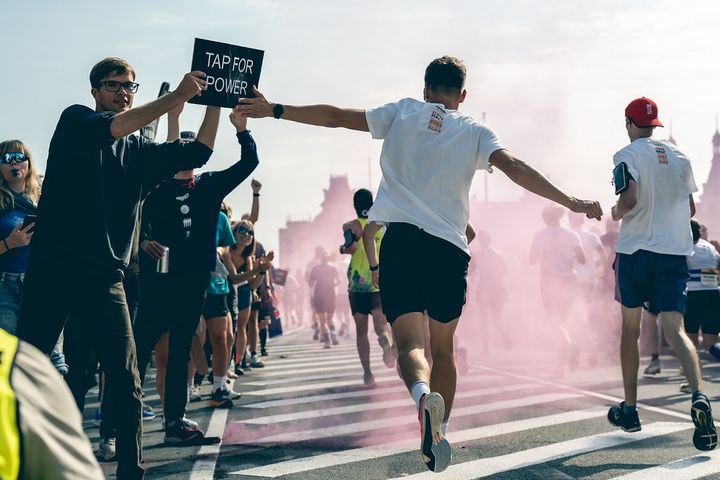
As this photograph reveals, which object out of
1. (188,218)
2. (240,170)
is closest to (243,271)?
(188,218)

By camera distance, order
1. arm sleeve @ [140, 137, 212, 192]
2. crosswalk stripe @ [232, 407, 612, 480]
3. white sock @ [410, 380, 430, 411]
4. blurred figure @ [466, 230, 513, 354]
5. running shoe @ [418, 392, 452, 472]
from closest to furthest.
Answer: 1. running shoe @ [418, 392, 452, 472]
2. white sock @ [410, 380, 430, 411]
3. arm sleeve @ [140, 137, 212, 192]
4. crosswalk stripe @ [232, 407, 612, 480]
5. blurred figure @ [466, 230, 513, 354]

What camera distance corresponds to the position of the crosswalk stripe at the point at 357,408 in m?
6.81

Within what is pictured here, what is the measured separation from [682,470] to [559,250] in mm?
5815

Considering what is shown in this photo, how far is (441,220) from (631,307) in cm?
201

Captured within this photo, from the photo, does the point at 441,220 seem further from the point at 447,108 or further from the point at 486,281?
the point at 486,281

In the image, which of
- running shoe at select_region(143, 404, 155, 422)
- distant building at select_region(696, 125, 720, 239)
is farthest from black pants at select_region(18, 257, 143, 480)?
distant building at select_region(696, 125, 720, 239)

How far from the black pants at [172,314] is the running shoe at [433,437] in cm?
249

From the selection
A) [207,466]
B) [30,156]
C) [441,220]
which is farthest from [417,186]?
[30,156]

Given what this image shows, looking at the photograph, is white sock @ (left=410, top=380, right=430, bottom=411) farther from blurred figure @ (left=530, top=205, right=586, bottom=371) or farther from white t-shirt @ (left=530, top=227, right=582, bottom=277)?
white t-shirt @ (left=530, top=227, right=582, bottom=277)

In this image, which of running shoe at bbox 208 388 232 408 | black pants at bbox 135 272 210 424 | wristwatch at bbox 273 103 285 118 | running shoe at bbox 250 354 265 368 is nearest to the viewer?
wristwatch at bbox 273 103 285 118

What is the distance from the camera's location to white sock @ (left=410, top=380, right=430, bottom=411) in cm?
378

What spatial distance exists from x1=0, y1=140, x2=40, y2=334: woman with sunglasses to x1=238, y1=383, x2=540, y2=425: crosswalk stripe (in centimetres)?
223

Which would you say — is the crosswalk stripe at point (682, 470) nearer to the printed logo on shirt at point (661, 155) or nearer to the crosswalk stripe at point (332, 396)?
the printed logo on shirt at point (661, 155)

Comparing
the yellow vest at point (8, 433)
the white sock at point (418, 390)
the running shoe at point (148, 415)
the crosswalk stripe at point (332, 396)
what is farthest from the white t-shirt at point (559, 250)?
the yellow vest at point (8, 433)
